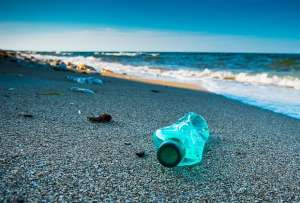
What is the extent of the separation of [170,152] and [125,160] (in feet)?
2.27

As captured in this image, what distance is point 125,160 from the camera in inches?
94.1

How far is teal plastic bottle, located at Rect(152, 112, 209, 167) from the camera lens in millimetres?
1769

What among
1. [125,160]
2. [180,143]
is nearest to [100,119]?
[125,160]

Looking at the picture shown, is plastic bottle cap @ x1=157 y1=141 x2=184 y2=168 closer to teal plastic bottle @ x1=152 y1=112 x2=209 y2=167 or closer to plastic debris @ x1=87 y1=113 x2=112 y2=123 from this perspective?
teal plastic bottle @ x1=152 y1=112 x2=209 y2=167

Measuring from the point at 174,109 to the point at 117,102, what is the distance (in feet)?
2.80

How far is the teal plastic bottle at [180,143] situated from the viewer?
177cm

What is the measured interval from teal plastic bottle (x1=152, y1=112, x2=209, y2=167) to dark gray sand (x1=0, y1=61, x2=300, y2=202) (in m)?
0.09

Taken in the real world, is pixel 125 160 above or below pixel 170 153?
below

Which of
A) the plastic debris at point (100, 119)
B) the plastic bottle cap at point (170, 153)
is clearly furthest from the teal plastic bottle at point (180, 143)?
the plastic debris at point (100, 119)

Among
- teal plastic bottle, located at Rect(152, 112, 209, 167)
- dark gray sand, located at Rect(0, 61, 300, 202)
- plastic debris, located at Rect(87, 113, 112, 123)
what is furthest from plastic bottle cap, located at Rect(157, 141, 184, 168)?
plastic debris, located at Rect(87, 113, 112, 123)

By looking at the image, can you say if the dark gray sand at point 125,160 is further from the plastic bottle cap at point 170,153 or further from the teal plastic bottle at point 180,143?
the plastic bottle cap at point 170,153

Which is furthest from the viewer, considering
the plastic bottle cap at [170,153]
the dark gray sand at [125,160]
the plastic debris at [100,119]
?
the plastic debris at [100,119]

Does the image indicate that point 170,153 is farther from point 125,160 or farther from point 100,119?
point 100,119

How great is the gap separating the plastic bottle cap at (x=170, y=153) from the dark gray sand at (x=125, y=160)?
0.22m
